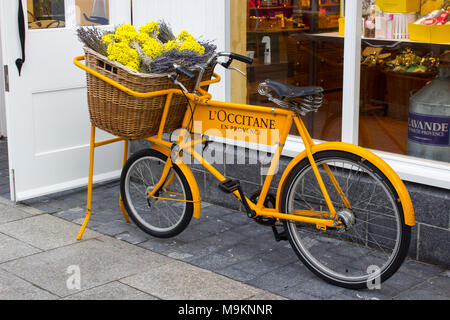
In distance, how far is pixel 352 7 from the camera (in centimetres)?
483

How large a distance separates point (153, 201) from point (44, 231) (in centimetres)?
91

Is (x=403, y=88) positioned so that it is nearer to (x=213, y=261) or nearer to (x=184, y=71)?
(x=184, y=71)

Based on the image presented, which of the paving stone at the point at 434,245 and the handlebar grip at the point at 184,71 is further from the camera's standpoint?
the paving stone at the point at 434,245

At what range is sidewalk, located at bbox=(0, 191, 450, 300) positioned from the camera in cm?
411

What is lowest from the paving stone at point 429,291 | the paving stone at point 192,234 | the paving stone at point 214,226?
the paving stone at point 429,291

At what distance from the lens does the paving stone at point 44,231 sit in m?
4.98

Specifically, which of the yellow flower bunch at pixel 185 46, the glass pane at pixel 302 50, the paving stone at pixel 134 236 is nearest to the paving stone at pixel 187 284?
the paving stone at pixel 134 236

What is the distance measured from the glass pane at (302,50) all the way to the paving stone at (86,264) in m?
1.58

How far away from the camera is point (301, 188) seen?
435cm

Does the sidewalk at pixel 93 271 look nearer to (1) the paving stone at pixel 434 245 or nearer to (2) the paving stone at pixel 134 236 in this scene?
(2) the paving stone at pixel 134 236

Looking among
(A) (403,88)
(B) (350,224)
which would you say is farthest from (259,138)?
(A) (403,88)

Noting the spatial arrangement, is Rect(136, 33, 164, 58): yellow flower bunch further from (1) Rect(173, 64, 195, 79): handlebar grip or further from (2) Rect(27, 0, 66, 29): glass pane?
(2) Rect(27, 0, 66, 29): glass pane

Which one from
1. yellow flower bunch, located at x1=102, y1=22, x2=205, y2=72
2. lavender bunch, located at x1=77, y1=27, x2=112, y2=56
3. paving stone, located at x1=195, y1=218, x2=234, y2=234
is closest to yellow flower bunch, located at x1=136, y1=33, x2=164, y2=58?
yellow flower bunch, located at x1=102, y1=22, x2=205, y2=72
